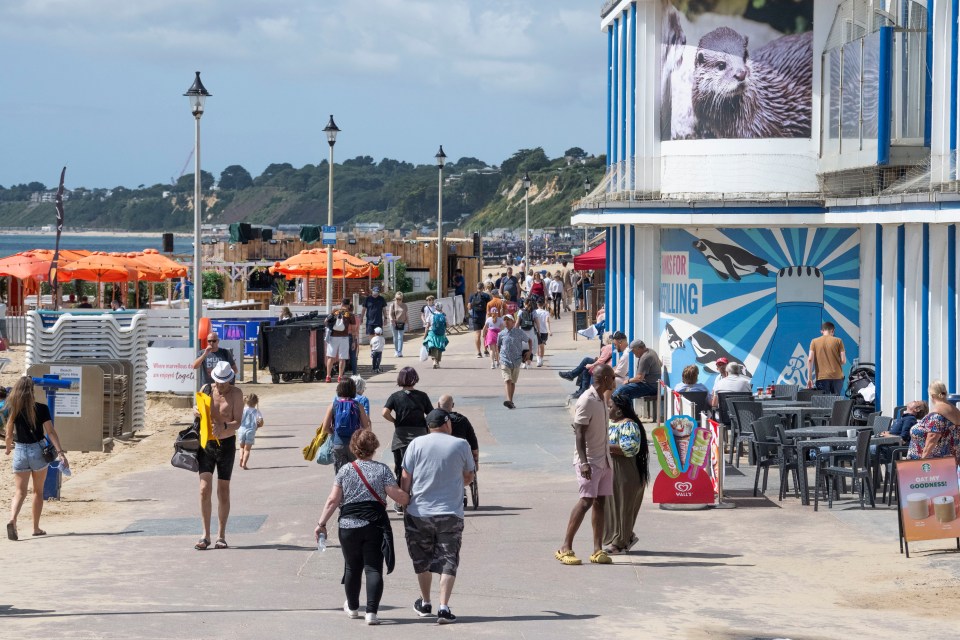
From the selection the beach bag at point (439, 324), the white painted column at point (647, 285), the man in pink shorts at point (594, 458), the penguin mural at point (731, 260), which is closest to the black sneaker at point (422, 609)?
the man in pink shorts at point (594, 458)

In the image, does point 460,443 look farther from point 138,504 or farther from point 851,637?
point 138,504

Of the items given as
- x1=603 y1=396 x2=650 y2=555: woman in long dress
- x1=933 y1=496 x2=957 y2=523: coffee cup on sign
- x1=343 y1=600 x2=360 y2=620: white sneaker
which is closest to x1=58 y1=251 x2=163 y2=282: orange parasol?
x1=603 y1=396 x2=650 y2=555: woman in long dress

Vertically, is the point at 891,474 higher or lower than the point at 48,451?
lower

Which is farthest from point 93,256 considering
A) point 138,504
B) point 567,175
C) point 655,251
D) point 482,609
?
point 567,175

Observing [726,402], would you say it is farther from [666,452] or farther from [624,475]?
[624,475]

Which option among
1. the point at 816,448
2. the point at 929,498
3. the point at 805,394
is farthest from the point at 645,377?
the point at 929,498

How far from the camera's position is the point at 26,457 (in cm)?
1337

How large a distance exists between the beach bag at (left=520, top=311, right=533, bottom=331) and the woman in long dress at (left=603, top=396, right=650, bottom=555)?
19.2 metres

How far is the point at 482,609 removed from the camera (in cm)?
1035

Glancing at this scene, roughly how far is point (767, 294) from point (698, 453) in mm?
7551

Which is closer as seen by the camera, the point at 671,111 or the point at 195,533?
the point at 195,533

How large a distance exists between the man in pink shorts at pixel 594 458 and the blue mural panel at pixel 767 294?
10.2 meters

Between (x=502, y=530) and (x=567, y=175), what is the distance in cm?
16641

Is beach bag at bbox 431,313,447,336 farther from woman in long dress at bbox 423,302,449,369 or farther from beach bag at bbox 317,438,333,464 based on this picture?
beach bag at bbox 317,438,333,464
